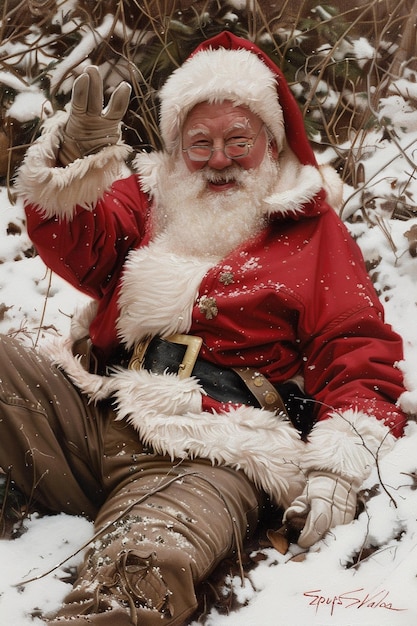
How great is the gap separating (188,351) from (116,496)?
354 mm

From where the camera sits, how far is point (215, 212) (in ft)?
6.27

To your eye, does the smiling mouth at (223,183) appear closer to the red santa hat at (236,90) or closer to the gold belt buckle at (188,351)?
the red santa hat at (236,90)

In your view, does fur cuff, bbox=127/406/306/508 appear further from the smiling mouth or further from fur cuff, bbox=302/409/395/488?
the smiling mouth

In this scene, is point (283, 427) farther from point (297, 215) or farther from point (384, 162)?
point (384, 162)

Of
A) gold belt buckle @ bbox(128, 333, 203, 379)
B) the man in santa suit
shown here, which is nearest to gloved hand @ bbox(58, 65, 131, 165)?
the man in santa suit

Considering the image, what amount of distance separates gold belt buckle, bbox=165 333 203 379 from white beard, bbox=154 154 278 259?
0.21 metres

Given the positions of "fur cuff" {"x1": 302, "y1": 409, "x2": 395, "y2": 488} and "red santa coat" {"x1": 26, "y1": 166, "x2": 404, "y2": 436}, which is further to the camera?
"red santa coat" {"x1": 26, "y1": 166, "x2": 404, "y2": 436}

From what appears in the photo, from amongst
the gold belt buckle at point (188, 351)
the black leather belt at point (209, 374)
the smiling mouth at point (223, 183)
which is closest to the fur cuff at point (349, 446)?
the black leather belt at point (209, 374)

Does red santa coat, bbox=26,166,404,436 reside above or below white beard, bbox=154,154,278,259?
below

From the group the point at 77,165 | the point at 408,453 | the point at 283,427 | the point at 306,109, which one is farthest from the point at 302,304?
the point at 306,109

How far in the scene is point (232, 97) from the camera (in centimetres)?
188

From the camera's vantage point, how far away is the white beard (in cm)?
189
